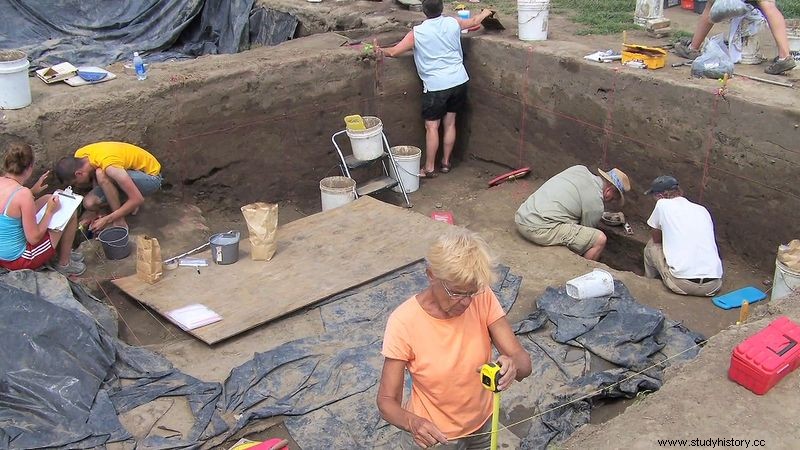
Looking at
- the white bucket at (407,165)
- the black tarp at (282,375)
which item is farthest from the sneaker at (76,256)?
the white bucket at (407,165)

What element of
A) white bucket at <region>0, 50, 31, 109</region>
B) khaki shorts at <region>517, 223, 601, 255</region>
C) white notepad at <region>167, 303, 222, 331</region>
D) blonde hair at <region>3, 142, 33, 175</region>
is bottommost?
khaki shorts at <region>517, 223, 601, 255</region>

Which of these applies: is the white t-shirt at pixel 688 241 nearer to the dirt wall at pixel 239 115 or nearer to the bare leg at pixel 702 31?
the bare leg at pixel 702 31

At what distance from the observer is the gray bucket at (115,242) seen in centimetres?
656

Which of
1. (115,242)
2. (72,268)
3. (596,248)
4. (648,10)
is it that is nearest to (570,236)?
(596,248)

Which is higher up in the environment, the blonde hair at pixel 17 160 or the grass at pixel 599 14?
the grass at pixel 599 14

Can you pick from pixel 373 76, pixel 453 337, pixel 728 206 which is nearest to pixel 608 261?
pixel 728 206

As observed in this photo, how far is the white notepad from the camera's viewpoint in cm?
554

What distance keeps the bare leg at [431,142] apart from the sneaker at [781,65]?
3.55 metres

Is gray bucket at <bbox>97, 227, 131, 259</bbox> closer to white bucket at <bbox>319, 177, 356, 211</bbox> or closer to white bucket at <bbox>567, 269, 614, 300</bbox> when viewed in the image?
white bucket at <bbox>319, 177, 356, 211</bbox>

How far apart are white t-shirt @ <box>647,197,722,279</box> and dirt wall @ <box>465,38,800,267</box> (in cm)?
86

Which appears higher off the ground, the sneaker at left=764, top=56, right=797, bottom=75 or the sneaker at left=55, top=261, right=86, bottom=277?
the sneaker at left=764, top=56, right=797, bottom=75

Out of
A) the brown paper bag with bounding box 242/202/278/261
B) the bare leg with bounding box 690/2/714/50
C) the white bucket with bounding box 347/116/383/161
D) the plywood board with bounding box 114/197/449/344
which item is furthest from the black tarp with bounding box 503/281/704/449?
the bare leg with bounding box 690/2/714/50

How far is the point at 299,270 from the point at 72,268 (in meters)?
1.82

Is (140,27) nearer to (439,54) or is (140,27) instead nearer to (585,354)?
(439,54)
